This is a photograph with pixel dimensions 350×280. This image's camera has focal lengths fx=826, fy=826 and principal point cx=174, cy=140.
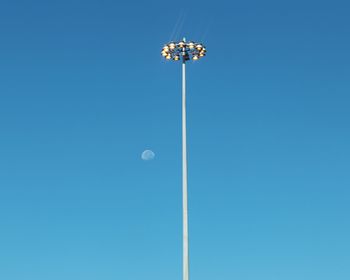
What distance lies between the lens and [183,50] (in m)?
49.1

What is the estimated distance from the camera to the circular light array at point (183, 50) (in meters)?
49.2

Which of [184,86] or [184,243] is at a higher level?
[184,86]

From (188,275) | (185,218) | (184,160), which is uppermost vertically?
(184,160)

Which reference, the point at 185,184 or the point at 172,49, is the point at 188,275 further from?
the point at 172,49

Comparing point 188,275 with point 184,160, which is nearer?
point 188,275

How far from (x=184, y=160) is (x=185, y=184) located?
1768mm

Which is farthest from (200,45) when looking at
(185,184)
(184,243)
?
(184,243)

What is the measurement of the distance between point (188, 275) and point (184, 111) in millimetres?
10178

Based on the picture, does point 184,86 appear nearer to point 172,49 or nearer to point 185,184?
point 172,49

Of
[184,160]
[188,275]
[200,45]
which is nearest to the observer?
[188,275]

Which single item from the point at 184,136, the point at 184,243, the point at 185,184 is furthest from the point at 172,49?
the point at 184,243

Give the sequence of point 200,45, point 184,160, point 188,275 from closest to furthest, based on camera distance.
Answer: point 188,275 < point 184,160 < point 200,45

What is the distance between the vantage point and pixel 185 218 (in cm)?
4416

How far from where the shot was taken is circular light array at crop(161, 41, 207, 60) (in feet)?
161
